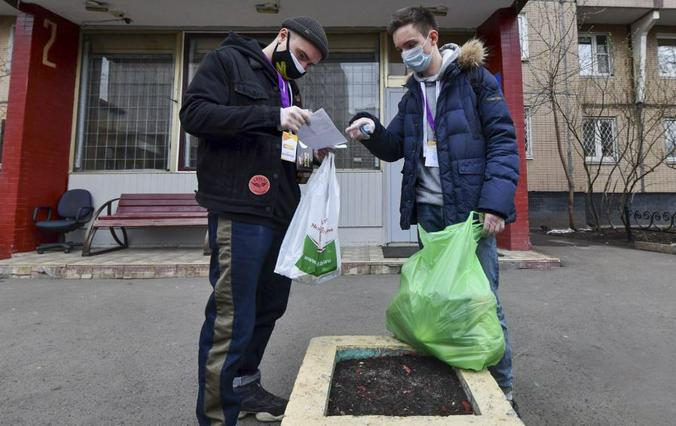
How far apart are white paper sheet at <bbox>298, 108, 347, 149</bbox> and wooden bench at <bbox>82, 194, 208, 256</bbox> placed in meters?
4.56

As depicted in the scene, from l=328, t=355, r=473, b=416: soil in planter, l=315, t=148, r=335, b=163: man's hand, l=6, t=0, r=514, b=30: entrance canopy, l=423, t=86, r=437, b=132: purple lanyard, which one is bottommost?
l=328, t=355, r=473, b=416: soil in planter

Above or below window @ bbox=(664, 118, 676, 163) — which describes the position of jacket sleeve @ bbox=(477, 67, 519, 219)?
below

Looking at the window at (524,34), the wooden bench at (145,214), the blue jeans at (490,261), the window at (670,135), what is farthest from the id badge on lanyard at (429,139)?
the window at (670,135)

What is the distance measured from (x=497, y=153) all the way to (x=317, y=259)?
3.13ft

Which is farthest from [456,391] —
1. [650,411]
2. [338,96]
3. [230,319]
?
[338,96]

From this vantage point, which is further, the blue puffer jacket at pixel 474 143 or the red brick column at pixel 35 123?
the red brick column at pixel 35 123

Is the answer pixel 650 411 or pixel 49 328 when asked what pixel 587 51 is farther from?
pixel 49 328

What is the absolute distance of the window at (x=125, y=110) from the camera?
23.1 feet

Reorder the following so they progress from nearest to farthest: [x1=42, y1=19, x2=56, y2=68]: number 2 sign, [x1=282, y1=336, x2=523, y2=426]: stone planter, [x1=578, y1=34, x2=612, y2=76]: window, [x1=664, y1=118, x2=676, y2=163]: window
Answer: [x1=282, y1=336, x2=523, y2=426]: stone planter < [x1=42, y1=19, x2=56, y2=68]: number 2 sign < [x1=664, y1=118, x2=676, y2=163]: window < [x1=578, y1=34, x2=612, y2=76]: window

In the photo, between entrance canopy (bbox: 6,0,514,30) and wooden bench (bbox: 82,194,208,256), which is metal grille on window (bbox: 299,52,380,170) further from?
wooden bench (bbox: 82,194,208,256)

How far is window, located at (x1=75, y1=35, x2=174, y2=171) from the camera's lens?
703 cm

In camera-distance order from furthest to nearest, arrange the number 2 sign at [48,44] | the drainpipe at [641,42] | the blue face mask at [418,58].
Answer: the drainpipe at [641,42] < the number 2 sign at [48,44] < the blue face mask at [418,58]

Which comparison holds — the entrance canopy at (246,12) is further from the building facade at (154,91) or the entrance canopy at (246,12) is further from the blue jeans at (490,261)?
the blue jeans at (490,261)

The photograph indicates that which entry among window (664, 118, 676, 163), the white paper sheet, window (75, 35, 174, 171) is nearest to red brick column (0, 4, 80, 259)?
window (75, 35, 174, 171)
